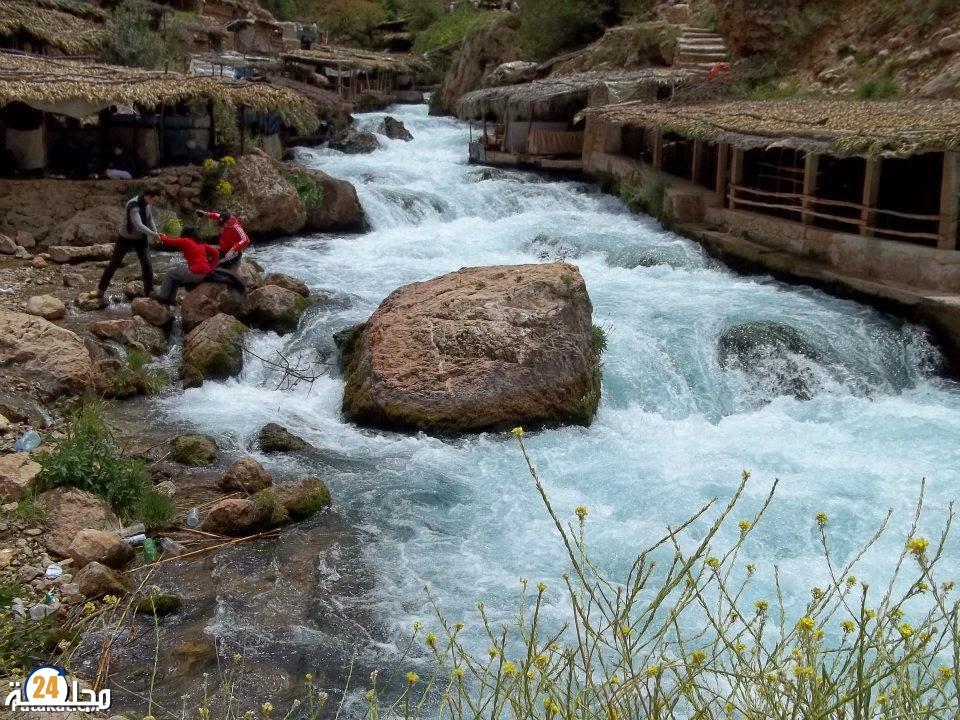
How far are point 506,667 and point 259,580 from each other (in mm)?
4986

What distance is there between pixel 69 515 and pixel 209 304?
496cm

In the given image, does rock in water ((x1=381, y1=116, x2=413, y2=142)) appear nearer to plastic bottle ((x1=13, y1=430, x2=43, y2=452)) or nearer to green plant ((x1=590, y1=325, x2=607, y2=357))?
green plant ((x1=590, y1=325, x2=607, y2=357))

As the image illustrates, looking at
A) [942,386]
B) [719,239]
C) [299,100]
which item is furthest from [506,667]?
[299,100]

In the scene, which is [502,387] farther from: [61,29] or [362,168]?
[61,29]

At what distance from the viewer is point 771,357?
37.6 feet

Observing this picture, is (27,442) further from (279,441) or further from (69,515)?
(279,441)

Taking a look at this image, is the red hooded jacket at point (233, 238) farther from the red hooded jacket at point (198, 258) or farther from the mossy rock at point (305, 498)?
the mossy rock at point (305, 498)

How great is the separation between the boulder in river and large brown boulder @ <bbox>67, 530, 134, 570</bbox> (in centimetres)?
706

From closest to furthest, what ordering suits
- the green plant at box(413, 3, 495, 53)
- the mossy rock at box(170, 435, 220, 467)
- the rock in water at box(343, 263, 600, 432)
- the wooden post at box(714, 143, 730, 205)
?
the mossy rock at box(170, 435, 220, 467), the rock in water at box(343, 263, 600, 432), the wooden post at box(714, 143, 730, 205), the green plant at box(413, 3, 495, 53)

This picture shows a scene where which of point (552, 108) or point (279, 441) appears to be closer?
point (279, 441)

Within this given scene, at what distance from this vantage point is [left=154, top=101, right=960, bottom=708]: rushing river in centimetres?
738

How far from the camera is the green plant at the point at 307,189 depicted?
16641 millimetres

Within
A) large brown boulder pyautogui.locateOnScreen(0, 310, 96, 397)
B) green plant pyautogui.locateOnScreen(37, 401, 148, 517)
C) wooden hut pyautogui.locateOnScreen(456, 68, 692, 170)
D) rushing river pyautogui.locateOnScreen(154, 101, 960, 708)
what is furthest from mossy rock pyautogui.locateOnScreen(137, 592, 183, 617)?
wooden hut pyautogui.locateOnScreen(456, 68, 692, 170)

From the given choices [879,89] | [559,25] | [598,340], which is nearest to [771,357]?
[598,340]
